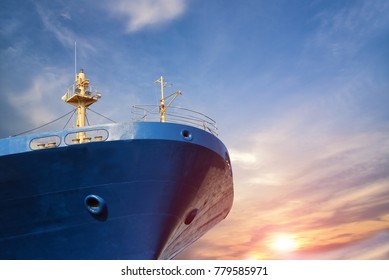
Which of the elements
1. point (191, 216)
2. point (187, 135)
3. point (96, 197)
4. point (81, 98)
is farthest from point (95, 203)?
point (81, 98)

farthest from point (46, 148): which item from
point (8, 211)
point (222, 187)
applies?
point (222, 187)

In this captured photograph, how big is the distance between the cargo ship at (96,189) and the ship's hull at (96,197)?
30 mm

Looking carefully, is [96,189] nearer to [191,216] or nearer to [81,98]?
[191,216]

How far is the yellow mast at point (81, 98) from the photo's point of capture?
1967cm

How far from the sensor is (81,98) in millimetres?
19719

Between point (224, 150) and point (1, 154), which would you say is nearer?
point (1, 154)

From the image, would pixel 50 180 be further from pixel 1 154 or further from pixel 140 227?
pixel 140 227

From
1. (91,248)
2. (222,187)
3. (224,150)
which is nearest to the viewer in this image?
(91,248)

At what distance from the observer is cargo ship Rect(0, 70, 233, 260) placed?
1270 cm

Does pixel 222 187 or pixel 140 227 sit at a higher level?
pixel 222 187

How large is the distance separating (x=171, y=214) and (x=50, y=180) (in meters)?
3.97

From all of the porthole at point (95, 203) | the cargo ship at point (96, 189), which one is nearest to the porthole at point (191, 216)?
the cargo ship at point (96, 189)

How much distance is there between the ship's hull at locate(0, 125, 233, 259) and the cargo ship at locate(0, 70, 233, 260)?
0.10 ft

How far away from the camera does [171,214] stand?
13828 millimetres
